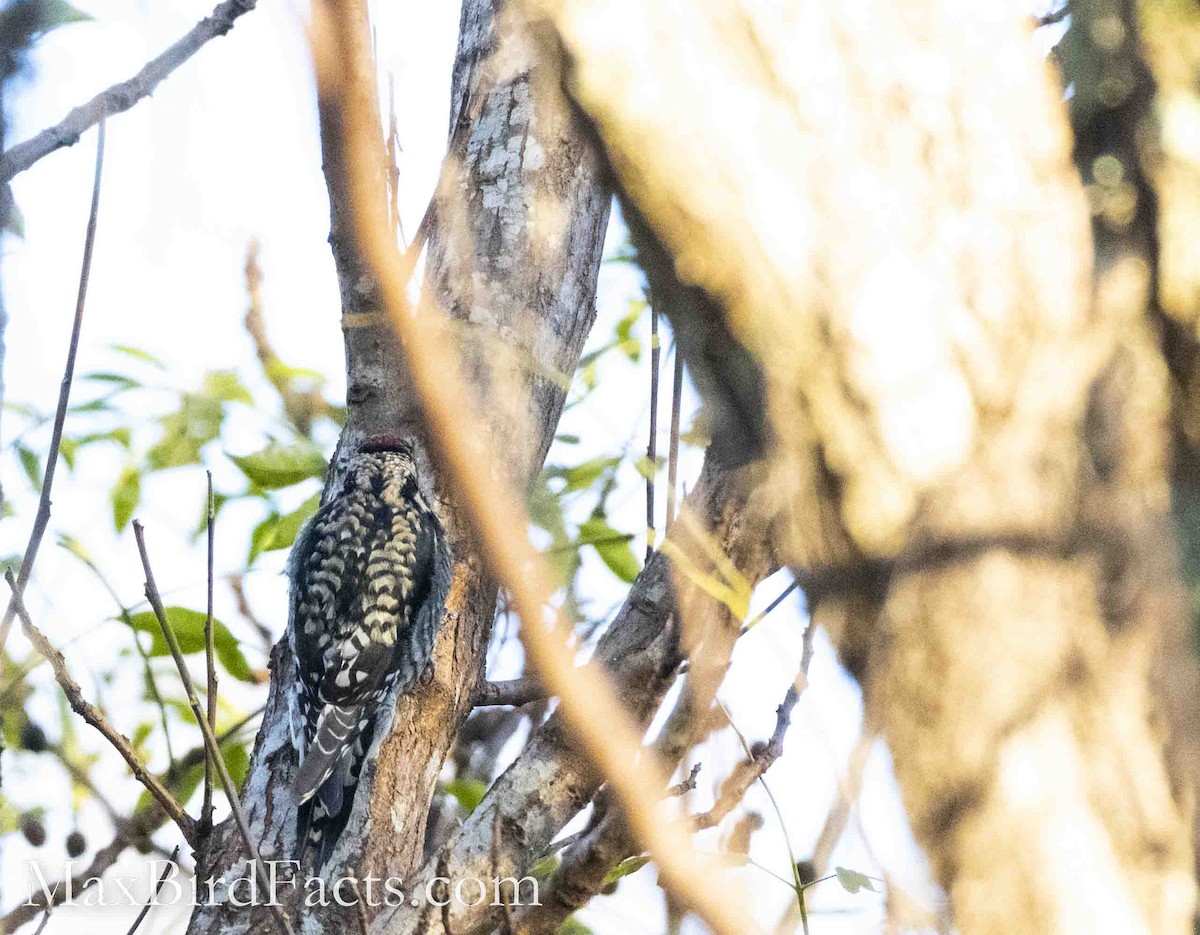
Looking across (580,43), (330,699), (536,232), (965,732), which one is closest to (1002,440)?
(965,732)

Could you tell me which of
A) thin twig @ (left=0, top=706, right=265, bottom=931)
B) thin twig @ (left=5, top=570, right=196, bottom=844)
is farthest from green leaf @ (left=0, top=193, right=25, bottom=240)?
thin twig @ (left=0, top=706, right=265, bottom=931)

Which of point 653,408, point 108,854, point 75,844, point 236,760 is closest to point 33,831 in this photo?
point 75,844

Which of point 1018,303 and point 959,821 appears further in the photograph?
point 1018,303

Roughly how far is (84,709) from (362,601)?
71.7 inches

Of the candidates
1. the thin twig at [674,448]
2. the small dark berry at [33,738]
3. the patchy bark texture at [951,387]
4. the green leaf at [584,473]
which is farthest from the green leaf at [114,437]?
the patchy bark texture at [951,387]

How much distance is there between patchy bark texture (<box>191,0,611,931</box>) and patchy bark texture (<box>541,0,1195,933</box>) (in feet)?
5.40

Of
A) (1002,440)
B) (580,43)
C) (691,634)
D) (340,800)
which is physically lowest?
(1002,440)

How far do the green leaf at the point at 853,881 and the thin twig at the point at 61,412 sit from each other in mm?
1320

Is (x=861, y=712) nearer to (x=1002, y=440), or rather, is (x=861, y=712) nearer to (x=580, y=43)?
(x=1002, y=440)

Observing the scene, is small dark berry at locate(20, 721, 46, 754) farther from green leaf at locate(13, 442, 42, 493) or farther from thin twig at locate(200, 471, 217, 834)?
thin twig at locate(200, 471, 217, 834)

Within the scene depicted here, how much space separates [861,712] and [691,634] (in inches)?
18.2

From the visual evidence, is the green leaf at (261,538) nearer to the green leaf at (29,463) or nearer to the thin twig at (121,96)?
the green leaf at (29,463)

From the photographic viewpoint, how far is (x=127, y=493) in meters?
3.85

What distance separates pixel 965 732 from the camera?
106cm
